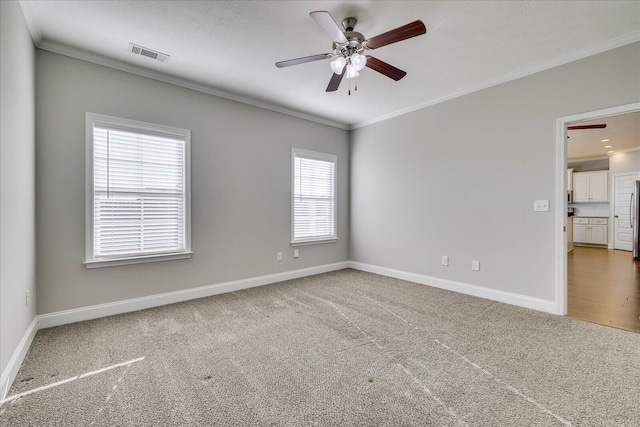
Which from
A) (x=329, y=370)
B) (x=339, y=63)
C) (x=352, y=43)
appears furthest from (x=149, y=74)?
(x=329, y=370)

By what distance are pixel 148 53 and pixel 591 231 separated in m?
11.2

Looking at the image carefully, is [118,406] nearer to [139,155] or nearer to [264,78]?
[139,155]

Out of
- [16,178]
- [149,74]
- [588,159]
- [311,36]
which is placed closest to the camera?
[16,178]

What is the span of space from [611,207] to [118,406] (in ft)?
36.0

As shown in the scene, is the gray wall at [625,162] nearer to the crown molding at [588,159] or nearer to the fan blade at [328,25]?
the crown molding at [588,159]

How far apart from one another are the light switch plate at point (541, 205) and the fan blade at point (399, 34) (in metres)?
2.43

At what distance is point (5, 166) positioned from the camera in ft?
6.33

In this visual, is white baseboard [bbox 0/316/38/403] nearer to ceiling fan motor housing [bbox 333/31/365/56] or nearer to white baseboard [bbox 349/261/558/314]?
ceiling fan motor housing [bbox 333/31/365/56]

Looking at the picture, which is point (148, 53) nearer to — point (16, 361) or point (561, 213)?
point (16, 361)

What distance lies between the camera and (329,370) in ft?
6.94

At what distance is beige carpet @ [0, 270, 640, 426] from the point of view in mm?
1663

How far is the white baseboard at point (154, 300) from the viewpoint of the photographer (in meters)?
2.92

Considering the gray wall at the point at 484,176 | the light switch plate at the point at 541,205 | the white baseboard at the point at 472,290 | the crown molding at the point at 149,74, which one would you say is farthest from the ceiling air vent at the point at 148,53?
the light switch plate at the point at 541,205

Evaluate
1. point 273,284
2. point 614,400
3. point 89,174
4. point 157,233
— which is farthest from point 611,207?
point 89,174
